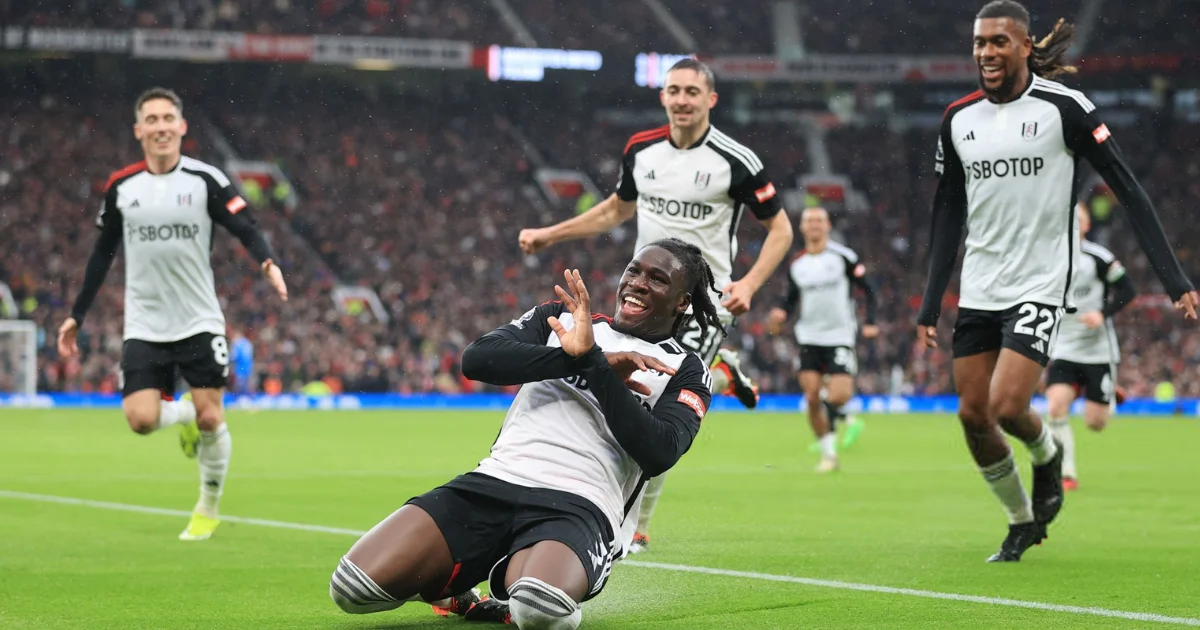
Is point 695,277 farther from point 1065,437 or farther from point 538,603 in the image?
point 1065,437

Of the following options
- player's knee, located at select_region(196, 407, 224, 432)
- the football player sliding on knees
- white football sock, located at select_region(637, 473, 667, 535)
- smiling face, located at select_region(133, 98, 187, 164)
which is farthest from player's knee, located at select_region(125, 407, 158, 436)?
the football player sliding on knees

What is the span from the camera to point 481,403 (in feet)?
109

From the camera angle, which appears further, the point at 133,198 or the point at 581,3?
the point at 581,3

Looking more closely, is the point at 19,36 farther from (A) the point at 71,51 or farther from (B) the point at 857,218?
(B) the point at 857,218

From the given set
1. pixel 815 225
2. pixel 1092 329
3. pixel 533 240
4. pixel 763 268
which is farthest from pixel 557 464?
pixel 815 225

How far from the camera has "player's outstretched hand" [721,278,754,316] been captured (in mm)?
7238

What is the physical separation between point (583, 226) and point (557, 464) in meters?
3.33

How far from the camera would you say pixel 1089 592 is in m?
6.41

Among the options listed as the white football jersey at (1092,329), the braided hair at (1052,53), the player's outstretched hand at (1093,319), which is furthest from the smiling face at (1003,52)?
the white football jersey at (1092,329)

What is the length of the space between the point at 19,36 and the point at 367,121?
9.62 m

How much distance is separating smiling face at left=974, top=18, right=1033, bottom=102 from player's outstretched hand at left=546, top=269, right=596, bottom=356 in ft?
10.7

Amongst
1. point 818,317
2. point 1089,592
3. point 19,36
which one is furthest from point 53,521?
point 19,36

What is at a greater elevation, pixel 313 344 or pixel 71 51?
pixel 71 51

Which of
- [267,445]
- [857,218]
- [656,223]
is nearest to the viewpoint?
[656,223]
